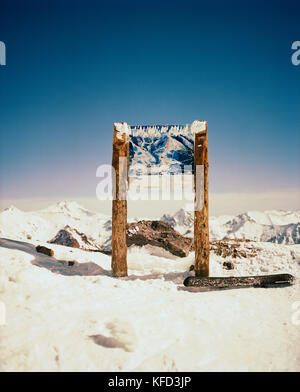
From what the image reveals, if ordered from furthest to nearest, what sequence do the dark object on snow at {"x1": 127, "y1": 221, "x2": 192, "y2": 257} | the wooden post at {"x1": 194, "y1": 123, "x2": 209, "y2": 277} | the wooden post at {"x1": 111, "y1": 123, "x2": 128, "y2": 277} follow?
the dark object on snow at {"x1": 127, "y1": 221, "x2": 192, "y2": 257} → the wooden post at {"x1": 111, "y1": 123, "x2": 128, "y2": 277} → the wooden post at {"x1": 194, "y1": 123, "x2": 209, "y2": 277}

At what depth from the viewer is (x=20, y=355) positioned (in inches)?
119

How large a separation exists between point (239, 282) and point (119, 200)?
12.1 ft

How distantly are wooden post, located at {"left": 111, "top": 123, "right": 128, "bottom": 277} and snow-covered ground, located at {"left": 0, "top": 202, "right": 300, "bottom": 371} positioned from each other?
0.53m

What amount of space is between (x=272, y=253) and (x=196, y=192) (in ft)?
21.9

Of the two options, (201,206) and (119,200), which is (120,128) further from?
(201,206)

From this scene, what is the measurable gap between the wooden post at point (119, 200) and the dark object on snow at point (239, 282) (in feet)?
6.12

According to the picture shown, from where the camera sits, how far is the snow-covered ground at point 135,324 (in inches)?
119

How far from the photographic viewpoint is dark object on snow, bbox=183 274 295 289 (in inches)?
228

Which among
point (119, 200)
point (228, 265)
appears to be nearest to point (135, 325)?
point (119, 200)

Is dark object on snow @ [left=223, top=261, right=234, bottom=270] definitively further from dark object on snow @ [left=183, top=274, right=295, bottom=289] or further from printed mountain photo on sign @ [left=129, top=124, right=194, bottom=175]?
printed mountain photo on sign @ [left=129, top=124, right=194, bottom=175]

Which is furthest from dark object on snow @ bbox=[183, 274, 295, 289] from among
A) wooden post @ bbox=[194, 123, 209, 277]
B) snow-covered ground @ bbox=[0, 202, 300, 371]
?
wooden post @ bbox=[194, 123, 209, 277]

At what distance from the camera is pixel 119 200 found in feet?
21.5

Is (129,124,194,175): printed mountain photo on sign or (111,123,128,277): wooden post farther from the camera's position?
(129,124,194,175): printed mountain photo on sign
